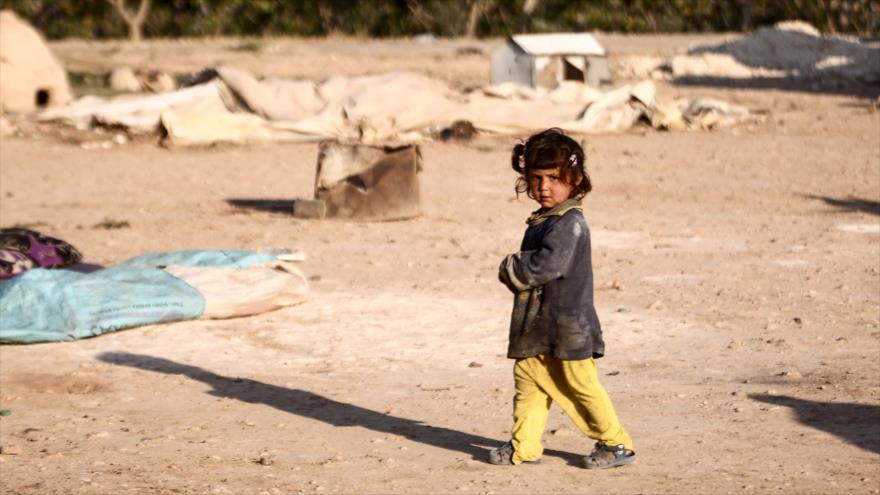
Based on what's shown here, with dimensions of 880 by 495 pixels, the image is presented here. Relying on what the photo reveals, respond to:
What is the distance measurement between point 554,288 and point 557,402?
0.36 meters

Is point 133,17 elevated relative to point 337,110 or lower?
elevated

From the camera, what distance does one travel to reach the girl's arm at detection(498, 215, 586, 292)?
441 cm

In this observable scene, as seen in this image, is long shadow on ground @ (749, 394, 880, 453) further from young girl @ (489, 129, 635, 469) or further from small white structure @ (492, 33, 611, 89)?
small white structure @ (492, 33, 611, 89)

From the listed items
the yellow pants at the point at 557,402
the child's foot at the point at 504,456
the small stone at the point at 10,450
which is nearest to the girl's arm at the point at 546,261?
the yellow pants at the point at 557,402

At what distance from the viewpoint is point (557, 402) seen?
4520 millimetres

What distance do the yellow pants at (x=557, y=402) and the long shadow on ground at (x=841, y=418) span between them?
82cm

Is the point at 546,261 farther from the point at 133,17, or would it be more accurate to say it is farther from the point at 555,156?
the point at 133,17

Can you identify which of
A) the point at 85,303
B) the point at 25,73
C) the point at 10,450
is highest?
the point at 25,73

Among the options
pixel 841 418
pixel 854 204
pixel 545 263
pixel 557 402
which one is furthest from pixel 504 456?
pixel 854 204

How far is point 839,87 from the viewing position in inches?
747

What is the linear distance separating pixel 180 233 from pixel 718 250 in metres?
3.51

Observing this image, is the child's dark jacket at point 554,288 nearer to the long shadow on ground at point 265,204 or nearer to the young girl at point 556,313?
the young girl at point 556,313

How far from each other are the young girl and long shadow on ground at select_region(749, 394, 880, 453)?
0.82 m

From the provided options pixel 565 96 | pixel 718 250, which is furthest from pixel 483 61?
pixel 718 250
